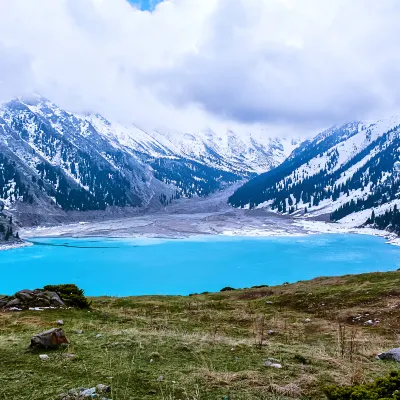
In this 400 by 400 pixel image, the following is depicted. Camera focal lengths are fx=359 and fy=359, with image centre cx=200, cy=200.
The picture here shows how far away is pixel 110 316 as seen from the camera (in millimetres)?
24969

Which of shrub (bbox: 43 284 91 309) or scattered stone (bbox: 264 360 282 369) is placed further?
shrub (bbox: 43 284 91 309)

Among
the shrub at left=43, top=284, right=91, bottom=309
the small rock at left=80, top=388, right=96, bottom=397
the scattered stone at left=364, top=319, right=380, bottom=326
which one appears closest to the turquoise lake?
the shrub at left=43, top=284, right=91, bottom=309

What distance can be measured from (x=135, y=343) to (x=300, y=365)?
6000mm

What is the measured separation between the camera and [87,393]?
27.1 feet

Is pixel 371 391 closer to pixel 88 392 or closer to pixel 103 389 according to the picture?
pixel 103 389

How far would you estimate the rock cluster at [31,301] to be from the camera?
26000mm

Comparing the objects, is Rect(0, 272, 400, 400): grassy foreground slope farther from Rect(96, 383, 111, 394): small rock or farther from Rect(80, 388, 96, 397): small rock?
Rect(80, 388, 96, 397): small rock

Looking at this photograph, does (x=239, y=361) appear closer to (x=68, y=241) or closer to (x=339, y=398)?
(x=339, y=398)

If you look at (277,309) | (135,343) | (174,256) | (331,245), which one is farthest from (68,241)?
(135,343)

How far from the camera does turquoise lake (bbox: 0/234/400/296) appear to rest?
94.8m

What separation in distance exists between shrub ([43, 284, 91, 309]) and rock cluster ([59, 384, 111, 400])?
2115 cm

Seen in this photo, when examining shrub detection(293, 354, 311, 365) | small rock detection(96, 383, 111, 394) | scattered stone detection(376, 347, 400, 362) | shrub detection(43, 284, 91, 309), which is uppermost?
small rock detection(96, 383, 111, 394)

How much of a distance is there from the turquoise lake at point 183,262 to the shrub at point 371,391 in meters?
76.5

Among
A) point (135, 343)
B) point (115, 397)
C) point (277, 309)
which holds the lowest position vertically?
point (277, 309)
